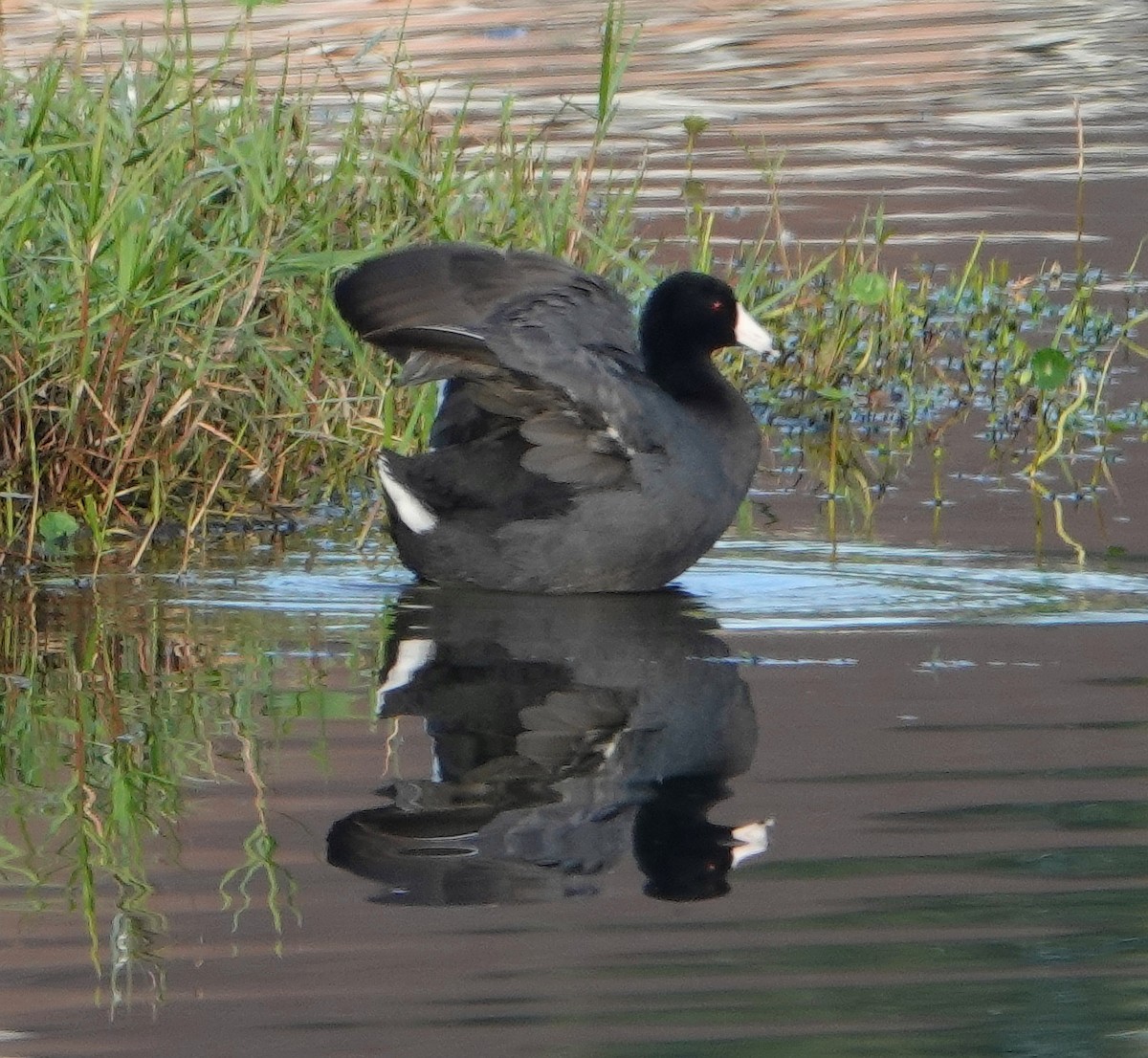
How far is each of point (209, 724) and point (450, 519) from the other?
1.36 metres

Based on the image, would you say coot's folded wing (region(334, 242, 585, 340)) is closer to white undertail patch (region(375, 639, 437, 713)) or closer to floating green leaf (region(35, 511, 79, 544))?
white undertail patch (region(375, 639, 437, 713))

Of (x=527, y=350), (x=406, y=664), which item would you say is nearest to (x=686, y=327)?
(x=527, y=350)

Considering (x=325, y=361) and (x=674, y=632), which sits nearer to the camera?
(x=674, y=632)

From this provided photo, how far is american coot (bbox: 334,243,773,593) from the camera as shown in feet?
18.7

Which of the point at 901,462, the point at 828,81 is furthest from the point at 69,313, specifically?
the point at 828,81

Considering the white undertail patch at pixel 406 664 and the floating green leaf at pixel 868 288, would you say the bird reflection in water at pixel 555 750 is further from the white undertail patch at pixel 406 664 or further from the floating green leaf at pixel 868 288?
the floating green leaf at pixel 868 288

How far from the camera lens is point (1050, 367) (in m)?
7.82

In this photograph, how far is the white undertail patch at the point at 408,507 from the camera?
601 cm

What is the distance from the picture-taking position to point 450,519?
19.8ft

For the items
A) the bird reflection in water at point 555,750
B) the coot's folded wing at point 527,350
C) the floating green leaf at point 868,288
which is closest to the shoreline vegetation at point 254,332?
the floating green leaf at point 868,288

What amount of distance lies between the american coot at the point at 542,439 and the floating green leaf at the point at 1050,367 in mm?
1906

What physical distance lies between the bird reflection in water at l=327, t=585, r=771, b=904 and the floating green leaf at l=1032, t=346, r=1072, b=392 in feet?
7.05

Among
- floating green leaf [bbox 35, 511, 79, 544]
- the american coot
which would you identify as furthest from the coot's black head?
floating green leaf [bbox 35, 511, 79, 544]

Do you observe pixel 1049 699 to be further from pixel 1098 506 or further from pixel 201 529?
pixel 201 529
